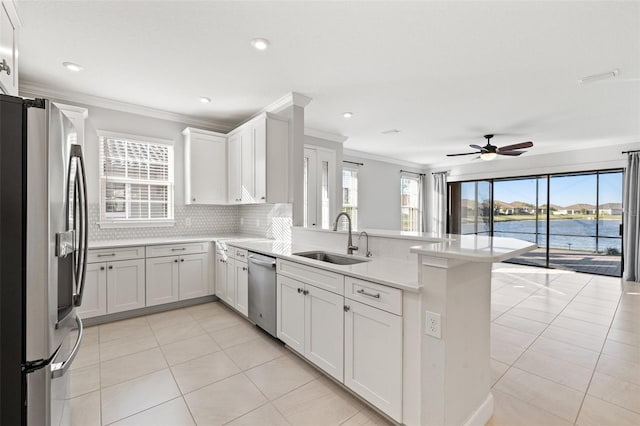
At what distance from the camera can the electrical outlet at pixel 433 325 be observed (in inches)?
61.5

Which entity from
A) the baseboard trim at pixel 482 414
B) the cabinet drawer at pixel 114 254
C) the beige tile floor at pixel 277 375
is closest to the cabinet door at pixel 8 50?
the beige tile floor at pixel 277 375

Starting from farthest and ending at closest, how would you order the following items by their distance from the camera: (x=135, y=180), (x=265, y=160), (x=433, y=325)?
(x=135, y=180) → (x=265, y=160) → (x=433, y=325)

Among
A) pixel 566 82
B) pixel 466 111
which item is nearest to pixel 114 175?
pixel 466 111

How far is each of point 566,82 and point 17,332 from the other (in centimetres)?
488

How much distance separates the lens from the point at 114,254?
3.43m

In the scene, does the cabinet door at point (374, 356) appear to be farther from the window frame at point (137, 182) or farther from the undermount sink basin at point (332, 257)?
the window frame at point (137, 182)

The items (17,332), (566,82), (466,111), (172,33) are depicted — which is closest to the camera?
(17,332)

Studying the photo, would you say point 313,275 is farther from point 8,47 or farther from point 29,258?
point 8,47

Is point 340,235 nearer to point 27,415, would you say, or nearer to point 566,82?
point 27,415

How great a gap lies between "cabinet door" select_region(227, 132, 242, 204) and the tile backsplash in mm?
416

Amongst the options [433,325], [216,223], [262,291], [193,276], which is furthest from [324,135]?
[433,325]

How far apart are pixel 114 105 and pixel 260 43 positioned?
2.60 m

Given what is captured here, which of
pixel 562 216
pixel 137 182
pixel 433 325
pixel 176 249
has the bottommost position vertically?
pixel 433 325

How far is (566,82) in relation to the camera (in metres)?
3.30
